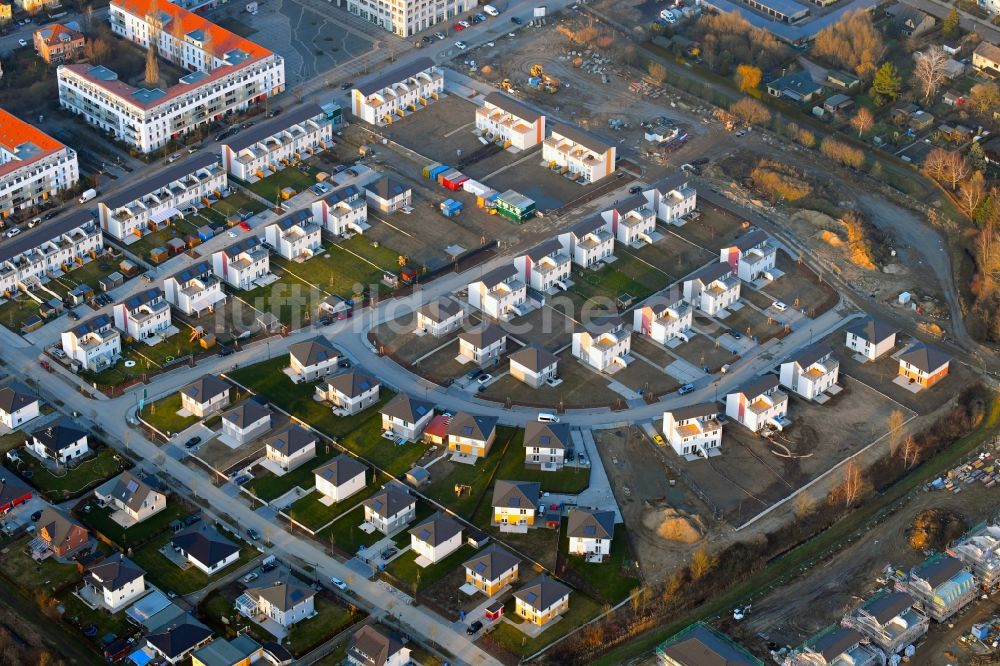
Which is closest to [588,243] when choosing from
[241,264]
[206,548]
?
[241,264]

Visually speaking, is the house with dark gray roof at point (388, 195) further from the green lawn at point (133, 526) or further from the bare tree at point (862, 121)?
the bare tree at point (862, 121)

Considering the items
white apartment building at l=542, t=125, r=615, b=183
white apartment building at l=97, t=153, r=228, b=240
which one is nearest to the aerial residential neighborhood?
white apartment building at l=542, t=125, r=615, b=183

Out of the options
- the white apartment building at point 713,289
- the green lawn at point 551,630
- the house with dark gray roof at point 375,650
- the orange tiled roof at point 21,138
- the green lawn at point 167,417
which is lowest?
the green lawn at point 167,417

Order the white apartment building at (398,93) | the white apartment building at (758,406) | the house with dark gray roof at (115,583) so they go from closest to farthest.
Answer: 1. the house with dark gray roof at (115,583)
2. the white apartment building at (758,406)
3. the white apartment building at (398,93)

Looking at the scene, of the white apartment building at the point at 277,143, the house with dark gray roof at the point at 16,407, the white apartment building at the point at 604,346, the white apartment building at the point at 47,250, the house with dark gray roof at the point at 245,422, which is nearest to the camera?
the house with dark gray roof at the point at 245,422

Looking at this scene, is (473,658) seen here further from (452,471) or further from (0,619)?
(0,619)

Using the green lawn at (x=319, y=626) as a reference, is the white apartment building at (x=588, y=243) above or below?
above

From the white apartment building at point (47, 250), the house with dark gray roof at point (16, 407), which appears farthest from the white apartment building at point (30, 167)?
the house with dark gray roof at point (16, 407)

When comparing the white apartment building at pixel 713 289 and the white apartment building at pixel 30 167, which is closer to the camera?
the white apartment building at pixel 713 289

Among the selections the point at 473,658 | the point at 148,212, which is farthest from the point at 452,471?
the point at 148,212
